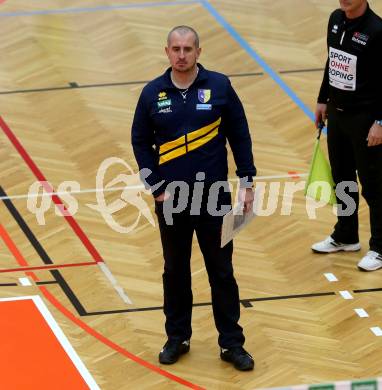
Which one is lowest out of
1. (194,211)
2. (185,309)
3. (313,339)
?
(313,339)

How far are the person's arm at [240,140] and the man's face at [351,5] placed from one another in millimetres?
1347

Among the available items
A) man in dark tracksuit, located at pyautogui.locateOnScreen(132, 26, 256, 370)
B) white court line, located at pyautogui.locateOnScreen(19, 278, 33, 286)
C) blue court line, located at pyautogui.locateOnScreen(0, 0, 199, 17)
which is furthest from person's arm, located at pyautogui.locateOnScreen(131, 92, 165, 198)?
blue court line, located at pyautogui.locateOnScreen(0, 0, 199, 17)

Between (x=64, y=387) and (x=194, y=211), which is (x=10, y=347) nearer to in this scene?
(x=64, y=387)

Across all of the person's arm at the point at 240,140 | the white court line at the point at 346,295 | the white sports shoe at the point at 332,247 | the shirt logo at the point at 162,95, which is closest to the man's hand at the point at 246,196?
the person's arm at the point at 240,140

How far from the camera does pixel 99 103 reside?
11.5 m

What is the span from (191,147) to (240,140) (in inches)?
11.7

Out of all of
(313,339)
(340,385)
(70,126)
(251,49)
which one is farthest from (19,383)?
(251,49)

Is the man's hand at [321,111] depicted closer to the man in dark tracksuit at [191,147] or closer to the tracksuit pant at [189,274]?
the man in dark tracksuit at [191,147]

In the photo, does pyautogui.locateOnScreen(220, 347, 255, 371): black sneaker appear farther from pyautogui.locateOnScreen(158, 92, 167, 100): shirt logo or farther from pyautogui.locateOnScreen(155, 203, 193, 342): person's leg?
pyautogui.locateOnScreen(158, 92, 167, 100): shirt logo

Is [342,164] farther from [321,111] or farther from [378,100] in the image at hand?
[378,100]

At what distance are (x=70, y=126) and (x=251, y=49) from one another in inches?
96.4

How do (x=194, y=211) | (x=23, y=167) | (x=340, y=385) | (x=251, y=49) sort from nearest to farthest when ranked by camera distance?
(x=340, y=385) < (x=194, y=211) < (x=23, y=167) < (x=251, y=49)

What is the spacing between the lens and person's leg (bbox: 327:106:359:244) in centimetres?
870

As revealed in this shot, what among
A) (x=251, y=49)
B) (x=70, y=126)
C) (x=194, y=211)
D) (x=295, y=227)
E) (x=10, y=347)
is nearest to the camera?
(x=194, y=211)
